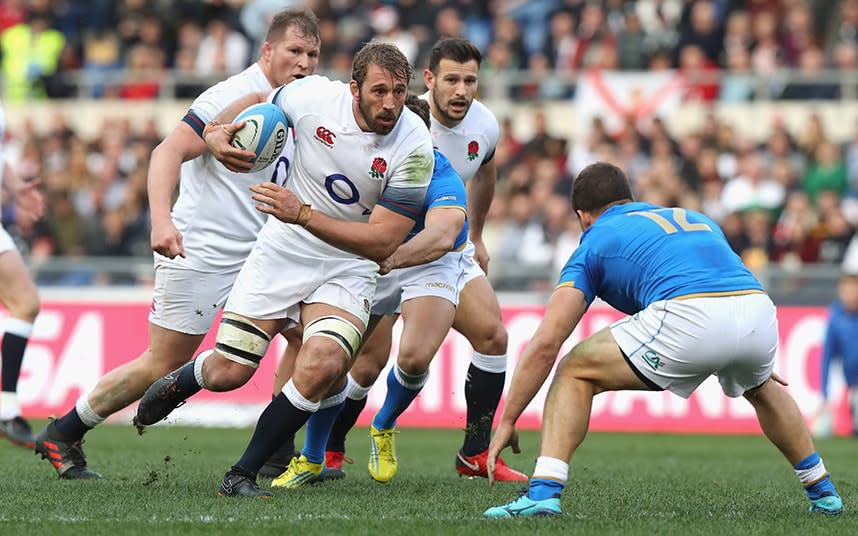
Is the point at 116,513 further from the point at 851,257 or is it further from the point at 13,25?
the point at 13,25

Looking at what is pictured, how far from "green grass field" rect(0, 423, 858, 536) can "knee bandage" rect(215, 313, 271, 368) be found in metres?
0.73

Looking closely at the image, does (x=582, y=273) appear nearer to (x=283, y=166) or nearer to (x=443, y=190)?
(x=443, y=190)

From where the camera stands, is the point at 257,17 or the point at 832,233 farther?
the point at 257,17

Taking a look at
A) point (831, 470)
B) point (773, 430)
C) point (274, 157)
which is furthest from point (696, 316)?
point (831, 470)

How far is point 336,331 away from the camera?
7289 millimetres

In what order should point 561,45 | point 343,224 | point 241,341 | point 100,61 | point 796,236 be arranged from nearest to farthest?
point 343,224
point 241,341
point 796,236
point 561,45
point 100,61

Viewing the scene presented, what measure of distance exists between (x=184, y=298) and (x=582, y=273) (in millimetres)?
2778

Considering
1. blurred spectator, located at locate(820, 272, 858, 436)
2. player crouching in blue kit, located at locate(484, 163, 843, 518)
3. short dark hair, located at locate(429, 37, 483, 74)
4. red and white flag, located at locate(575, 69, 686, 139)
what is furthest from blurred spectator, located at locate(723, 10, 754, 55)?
player crouching in blue kit, located at locate(484, 163, 843, 518)

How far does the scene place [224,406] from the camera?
15.5 metres

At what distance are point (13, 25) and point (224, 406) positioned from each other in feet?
31.5

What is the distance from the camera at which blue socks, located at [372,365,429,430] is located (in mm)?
8695

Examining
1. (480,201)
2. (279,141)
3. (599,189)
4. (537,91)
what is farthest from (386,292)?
(537,91)

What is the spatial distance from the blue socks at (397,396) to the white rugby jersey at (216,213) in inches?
46.8

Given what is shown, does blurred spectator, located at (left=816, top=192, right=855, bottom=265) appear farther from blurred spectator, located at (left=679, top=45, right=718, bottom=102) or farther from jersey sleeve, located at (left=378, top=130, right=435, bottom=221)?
jersey sleeve, located at (left=378, top=130, right=435, bottom=221)
